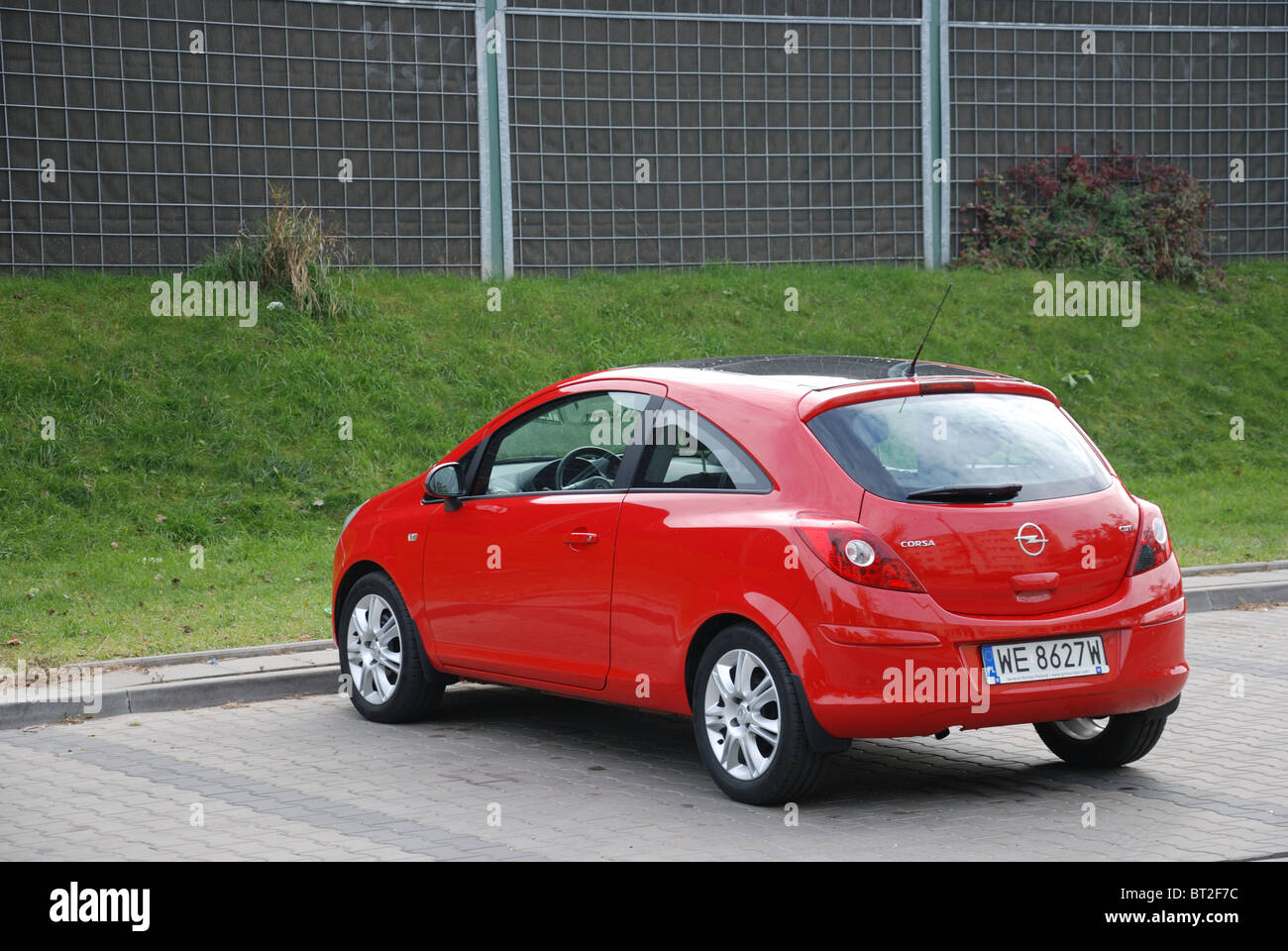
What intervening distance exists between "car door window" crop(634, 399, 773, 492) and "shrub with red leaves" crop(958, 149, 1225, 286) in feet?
42.9

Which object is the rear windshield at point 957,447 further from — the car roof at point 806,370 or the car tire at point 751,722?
the car tire at point 751,722

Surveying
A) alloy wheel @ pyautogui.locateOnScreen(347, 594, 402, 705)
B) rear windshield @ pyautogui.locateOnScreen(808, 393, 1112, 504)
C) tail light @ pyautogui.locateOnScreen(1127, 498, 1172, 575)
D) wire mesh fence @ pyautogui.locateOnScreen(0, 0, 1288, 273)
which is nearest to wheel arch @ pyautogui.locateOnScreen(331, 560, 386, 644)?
alloy wheel @ pyautogui.locateOnScreen(347, 594, 402, 705)

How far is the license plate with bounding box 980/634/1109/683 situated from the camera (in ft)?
18.2

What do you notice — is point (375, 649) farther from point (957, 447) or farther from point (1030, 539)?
point (1030, 539)

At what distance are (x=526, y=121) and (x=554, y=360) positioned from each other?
3.19 m

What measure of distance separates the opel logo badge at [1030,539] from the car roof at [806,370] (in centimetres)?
83

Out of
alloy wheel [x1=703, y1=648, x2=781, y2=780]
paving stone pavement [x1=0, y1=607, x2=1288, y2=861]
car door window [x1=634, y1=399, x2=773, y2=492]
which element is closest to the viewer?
paving stone pavement [x1=0, y1=607, x2=1288, y2=861]

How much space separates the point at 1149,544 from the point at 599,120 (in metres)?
12.4

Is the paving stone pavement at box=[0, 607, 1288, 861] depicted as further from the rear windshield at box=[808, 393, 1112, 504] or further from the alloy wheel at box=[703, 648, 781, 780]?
the rear windshield at box=[808, 393, 1112, 504]

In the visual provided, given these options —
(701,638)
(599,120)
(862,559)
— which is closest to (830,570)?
(862,559)

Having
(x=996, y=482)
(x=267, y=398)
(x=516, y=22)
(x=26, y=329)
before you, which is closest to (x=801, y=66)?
(x=516, y=22)

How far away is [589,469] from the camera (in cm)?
686

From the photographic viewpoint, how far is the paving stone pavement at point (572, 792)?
5.34 metres

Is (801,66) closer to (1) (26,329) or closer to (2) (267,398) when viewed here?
(2) (267,398)
